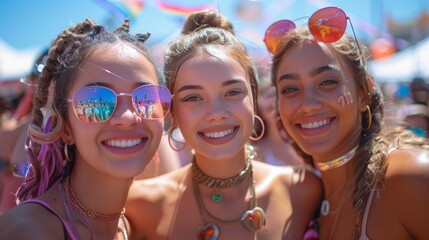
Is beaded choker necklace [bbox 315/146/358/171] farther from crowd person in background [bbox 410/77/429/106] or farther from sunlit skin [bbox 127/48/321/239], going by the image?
crowd person in background [bbox 410/77/429/106]

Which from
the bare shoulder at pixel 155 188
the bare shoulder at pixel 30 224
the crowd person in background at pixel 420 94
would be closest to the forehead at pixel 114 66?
the bare shoulder at pixel 30 224

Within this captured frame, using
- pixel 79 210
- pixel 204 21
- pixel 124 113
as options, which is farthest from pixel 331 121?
pixel 79 210

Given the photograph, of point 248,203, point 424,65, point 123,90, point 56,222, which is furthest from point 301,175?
point 424,65

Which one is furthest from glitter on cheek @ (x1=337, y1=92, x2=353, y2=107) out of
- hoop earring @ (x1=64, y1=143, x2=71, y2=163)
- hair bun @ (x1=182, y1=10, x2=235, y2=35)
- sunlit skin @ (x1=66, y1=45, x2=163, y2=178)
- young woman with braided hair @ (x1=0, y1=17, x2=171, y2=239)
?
hoop earring @ (x1=64, y1=143, x2=71, y2=163)

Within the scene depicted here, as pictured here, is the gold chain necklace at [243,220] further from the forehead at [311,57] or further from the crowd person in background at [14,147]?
the crowd person in background at [14,147]

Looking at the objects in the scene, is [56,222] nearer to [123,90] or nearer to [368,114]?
[123,90]

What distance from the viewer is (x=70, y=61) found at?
211cm

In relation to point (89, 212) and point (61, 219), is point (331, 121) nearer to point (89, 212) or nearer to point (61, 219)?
point (89, 212)

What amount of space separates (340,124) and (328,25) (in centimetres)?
61

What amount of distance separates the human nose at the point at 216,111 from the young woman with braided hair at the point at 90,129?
0.31 metres

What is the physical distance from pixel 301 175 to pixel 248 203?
19.1 inches

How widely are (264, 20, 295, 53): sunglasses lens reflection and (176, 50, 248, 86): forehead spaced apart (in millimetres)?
381

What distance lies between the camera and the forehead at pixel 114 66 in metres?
2.06

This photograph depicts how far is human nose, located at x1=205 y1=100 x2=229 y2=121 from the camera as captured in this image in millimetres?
2451
